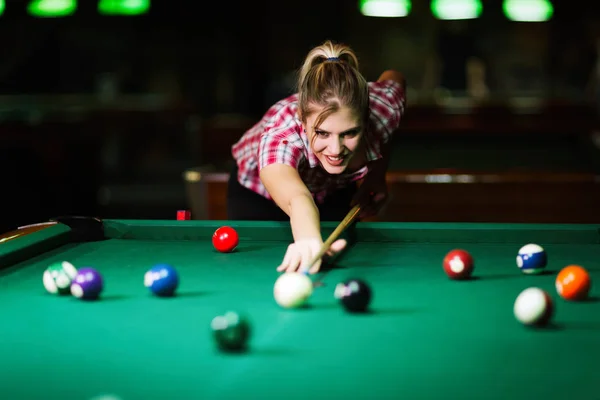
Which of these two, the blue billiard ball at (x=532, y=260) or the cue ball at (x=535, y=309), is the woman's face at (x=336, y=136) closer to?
the blue billiard ball at (x=532, y=260)

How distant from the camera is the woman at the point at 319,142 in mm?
2162

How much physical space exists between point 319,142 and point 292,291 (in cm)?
84

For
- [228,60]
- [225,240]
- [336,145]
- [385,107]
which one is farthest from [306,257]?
[228,60]

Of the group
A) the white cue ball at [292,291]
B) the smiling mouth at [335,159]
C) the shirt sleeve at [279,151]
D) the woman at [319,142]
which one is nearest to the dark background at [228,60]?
the woman at [319,142]

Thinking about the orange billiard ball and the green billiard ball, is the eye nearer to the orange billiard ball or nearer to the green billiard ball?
the orange billiard ball

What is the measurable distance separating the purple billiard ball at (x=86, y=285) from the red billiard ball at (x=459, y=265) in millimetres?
796

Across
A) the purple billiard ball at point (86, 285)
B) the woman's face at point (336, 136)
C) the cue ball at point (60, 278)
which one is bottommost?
the purple billiard ball at point (86, 285)

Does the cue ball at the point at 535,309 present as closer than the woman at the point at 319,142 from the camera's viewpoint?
Yes

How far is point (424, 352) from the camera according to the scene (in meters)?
1.28

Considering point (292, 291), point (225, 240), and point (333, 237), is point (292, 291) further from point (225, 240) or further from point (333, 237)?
point (225, 240)

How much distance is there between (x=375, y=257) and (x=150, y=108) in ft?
20.3

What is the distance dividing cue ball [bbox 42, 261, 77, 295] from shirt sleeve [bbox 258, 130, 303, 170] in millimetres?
838

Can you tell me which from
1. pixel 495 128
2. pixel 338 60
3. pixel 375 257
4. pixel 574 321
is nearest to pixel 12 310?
pixel 375 257

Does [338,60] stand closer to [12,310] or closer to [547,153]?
[12,310]
